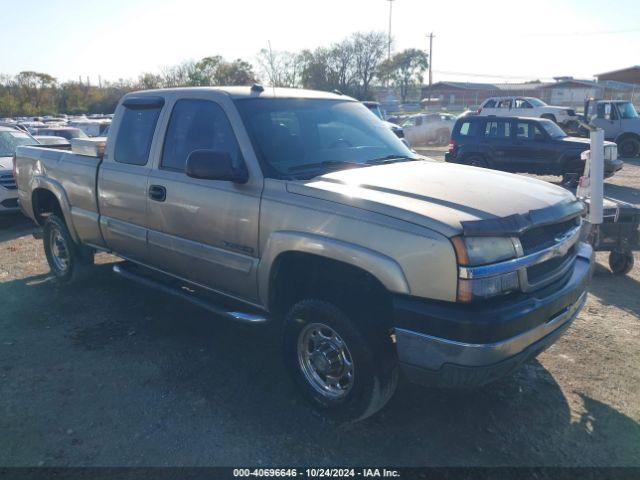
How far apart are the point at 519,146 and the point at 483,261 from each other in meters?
12.1

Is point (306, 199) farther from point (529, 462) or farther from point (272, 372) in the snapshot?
point (529, 462)

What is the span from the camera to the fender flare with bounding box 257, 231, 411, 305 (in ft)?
8.96

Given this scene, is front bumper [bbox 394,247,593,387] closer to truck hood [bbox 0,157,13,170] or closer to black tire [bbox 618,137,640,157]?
truck hood [bbox 0,157,13,170]

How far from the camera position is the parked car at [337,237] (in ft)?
8.71

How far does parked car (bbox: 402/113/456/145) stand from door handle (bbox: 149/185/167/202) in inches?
931

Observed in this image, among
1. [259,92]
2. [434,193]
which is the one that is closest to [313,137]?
[259,92]

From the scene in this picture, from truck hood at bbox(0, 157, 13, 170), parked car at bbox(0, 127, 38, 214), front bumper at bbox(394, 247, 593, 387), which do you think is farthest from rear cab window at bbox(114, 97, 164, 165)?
truck hood at bbox(0, 157, 13, 170)

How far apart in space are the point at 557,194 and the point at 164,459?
2956mm

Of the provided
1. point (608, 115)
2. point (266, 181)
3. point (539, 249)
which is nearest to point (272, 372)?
point (266, 181)

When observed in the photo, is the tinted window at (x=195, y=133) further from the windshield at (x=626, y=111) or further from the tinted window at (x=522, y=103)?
the tinted window at (x=522, y=103)

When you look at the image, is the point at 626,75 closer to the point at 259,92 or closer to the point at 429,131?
the point at 429,131

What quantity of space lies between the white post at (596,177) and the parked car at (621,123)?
1518cm

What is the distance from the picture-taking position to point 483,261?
264 cm

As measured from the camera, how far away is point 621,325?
4.69 meters
